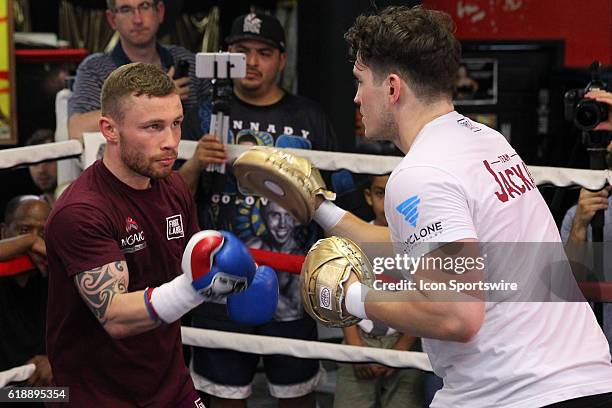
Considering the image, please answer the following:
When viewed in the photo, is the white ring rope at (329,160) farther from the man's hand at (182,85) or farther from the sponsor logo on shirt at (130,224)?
the sponsor logo on shirt at (130,224)

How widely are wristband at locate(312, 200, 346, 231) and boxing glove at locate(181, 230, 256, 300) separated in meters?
0.54

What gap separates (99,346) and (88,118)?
4.39ft

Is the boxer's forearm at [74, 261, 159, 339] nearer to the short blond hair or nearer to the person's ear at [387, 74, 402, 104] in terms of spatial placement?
the short blond hair

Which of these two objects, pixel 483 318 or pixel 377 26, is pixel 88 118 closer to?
pixel 377 26

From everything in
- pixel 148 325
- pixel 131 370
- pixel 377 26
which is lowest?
pixel 131 370

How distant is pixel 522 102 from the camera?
7.32m

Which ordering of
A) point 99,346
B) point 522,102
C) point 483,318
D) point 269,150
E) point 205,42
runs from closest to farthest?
point 483,318, point 99,346, point 269,150, point 522,102, point 205,42

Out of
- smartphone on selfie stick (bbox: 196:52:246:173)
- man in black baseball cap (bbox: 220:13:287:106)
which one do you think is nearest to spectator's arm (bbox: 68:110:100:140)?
smartphone on selfie stick (bbox: 196:52:246:173)

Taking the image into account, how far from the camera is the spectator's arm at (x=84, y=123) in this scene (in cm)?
401

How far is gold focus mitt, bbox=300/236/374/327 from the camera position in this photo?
8.31 feet

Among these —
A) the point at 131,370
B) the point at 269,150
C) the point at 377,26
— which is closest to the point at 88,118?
the point at 269,150

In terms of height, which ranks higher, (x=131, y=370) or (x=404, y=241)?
(x=404, y=241)

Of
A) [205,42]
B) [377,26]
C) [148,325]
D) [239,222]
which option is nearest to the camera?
[377,26]

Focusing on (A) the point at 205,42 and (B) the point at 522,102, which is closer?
(B) the point at 522,102
